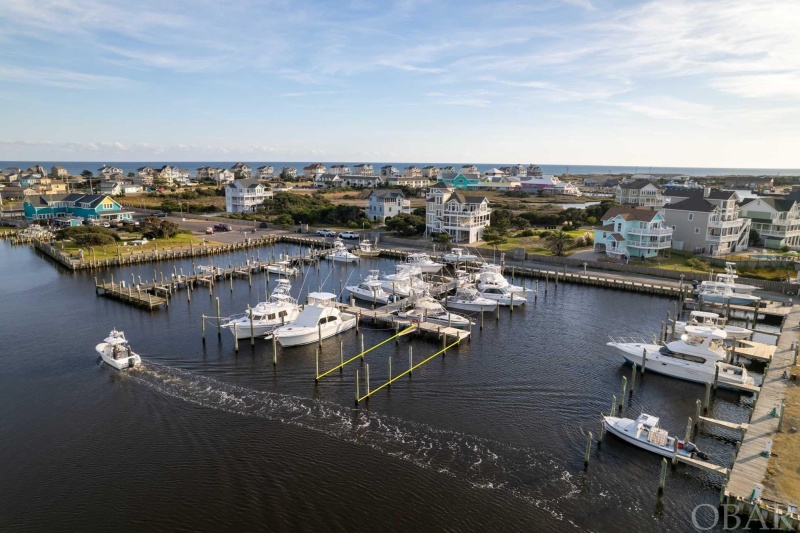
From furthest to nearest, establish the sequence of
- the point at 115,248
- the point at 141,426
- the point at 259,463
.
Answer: the point at 115,248, the point at 141,426, the point at 259,463

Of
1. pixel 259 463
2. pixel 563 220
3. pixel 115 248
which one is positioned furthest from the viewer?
pixel 563 220

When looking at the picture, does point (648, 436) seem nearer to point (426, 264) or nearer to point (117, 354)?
point (117, 354)

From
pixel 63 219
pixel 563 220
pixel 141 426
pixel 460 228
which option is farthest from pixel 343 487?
pixel 63 219

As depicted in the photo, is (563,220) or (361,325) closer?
(361,325)

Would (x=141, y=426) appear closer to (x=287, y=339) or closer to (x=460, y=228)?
(x=287, y=339)

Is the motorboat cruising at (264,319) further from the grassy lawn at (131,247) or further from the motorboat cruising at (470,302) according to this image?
the grassy lawn at (131,247)

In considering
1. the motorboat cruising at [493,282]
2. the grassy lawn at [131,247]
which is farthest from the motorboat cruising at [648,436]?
the grassy lawn at [131,247]

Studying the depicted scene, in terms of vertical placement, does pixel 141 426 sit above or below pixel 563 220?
below

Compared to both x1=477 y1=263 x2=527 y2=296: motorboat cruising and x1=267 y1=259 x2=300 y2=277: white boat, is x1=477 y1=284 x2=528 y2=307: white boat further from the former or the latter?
x1=267 y1=259 x2=300 y2=277: white boat
